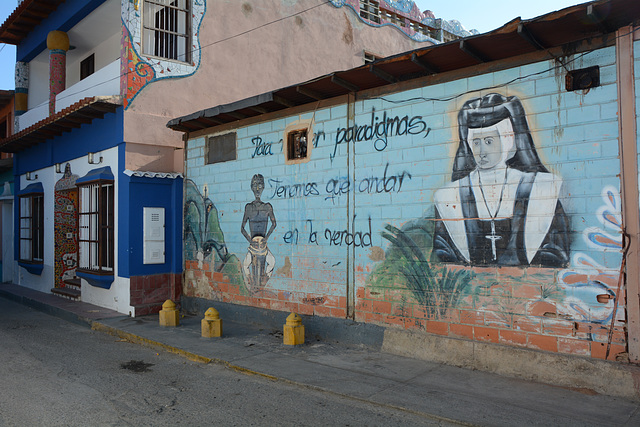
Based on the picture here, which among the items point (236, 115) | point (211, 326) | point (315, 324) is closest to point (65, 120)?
point (236, 115)

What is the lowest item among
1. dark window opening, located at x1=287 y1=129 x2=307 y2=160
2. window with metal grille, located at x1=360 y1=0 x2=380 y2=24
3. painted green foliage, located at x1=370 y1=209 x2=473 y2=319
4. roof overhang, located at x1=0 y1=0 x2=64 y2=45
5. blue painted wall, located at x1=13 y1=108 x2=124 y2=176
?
painted green foliage, located at x1=370 y1=209 x2=473 y2=319

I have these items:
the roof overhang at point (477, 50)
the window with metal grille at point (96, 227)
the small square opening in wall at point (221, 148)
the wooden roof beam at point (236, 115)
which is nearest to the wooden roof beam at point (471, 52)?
the roof overhang at point (477, 50)

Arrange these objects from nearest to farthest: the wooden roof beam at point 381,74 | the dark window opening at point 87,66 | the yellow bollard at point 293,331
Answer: the wooden roof beam at point 381,74 → the yellow bollard at point 293,331 → the dark window opening at point 87,66

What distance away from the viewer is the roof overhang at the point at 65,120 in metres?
9.95

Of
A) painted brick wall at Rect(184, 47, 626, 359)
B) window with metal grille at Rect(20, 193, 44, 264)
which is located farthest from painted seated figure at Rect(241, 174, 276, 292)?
window with metal grille at Rect(20, 193, 44, 264)

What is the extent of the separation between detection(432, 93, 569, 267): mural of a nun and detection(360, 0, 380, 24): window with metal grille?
9.83m

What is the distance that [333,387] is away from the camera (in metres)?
5.38

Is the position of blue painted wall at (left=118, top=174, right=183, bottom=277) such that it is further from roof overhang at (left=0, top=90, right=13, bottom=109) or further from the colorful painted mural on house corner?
roof overhang at (left=0, top=90, right=13, bottom=109)

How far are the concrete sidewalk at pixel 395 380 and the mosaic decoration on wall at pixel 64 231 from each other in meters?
4.88

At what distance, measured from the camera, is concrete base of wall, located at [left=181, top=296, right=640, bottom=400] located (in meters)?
4.96

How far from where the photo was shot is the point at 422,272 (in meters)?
6.50

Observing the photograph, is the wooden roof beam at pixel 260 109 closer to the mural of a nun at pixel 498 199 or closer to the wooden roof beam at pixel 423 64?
the wooden roof beam at pixel 423 64

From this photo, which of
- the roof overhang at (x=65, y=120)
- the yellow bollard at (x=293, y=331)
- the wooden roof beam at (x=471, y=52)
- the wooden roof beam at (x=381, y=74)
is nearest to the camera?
the wooden roof beam at (x=471, y=52)

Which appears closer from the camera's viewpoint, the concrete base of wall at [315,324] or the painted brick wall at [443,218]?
the painted brick wall at [443,218]
